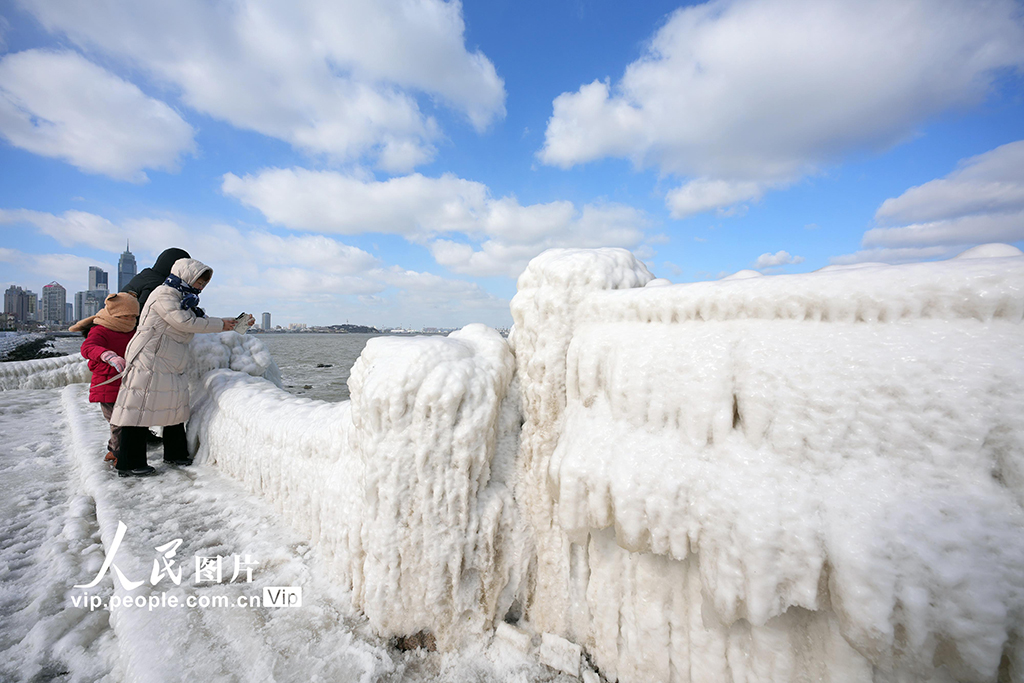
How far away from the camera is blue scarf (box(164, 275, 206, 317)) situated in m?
3.95

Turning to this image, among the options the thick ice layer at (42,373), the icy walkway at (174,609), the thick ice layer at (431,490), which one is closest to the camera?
the icy walkway at (174,609)

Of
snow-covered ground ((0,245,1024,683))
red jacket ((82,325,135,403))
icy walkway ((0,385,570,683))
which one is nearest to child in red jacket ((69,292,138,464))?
red jacket ((82,325,135,403))

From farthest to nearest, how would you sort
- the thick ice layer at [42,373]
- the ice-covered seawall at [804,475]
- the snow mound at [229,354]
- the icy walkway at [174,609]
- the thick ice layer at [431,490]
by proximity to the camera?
1. the thick ice layer at [42,373]
2. the snow mound at [229,354]
3. the thick ice layer at [431,490]
4. the icy walkway at [174,609]
5. the ice-covered seawall at [804,475]

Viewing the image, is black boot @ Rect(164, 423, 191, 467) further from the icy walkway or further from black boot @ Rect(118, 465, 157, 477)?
the icy walkway

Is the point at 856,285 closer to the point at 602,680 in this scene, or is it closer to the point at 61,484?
the point at 602,680

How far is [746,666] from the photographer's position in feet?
5.09

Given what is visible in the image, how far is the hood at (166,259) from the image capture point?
16.3ft

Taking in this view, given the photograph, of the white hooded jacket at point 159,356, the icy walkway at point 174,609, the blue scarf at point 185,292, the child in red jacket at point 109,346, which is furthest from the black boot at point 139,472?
the blue scarf at point 185,292

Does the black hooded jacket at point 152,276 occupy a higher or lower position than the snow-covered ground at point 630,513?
higher

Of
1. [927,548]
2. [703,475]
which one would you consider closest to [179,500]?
[703,475]

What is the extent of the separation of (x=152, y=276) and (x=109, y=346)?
100 cm

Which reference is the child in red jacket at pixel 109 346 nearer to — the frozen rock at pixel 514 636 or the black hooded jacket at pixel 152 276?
the black hooded jacket at pixel 152 276

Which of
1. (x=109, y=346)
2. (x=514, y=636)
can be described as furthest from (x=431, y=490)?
(x=109, y=346)

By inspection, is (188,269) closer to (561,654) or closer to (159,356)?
(159,356)
